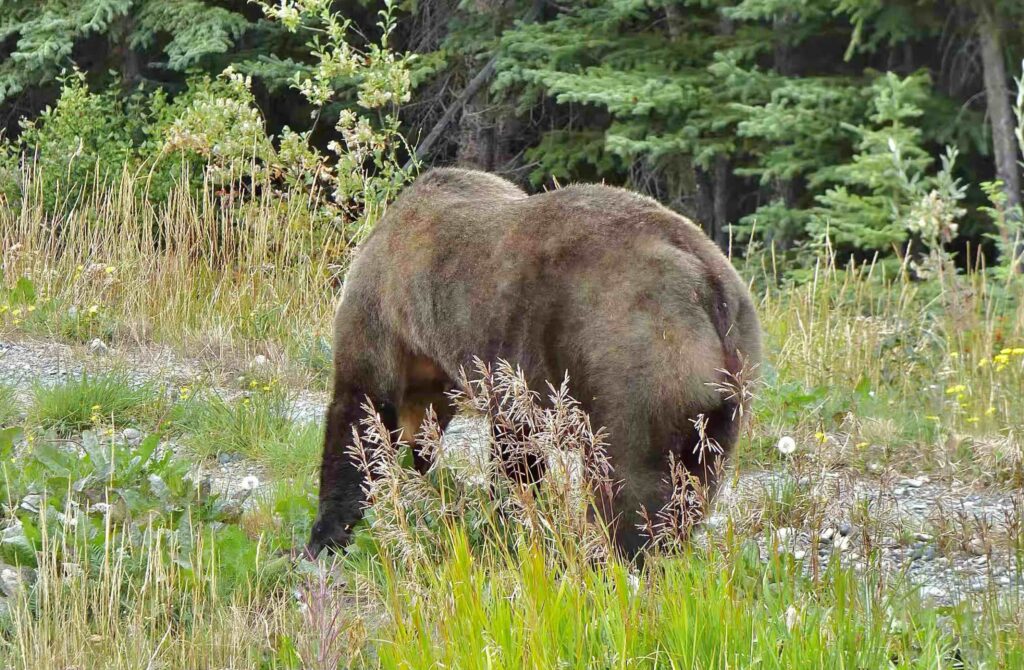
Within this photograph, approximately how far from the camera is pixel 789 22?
1342 cm

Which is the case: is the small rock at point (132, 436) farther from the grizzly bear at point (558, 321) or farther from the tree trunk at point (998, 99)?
the tree trunk at point (998, 99)

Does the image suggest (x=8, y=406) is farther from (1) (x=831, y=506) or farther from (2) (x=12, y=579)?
(1) (x=831, y=506)

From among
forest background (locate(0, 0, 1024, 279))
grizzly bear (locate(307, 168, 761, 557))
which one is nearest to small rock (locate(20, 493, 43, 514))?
grizzly bear (locate(307, 168, 761, 557))

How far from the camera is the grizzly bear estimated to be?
4.21 meters

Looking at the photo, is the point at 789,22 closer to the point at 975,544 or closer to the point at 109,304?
the point at 109,304

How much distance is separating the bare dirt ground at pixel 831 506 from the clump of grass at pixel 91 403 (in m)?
0.17

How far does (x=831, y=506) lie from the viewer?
3.62m

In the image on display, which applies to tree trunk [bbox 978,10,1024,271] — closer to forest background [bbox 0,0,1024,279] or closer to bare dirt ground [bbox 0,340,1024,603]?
forest background [bbox 0,0,1024,279]

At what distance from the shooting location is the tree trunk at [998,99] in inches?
471

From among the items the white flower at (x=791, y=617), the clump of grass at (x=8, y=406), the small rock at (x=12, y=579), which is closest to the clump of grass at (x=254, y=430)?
the clump of grass at (x=8, y=406)

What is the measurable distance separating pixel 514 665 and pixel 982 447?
402 centimetres

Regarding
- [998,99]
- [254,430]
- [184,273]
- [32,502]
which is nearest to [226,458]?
[254,430]

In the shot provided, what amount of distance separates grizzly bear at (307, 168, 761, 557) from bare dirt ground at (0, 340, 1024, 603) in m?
0.32

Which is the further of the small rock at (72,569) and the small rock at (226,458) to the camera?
the small rock at (226,458)
